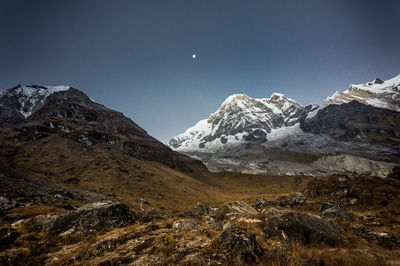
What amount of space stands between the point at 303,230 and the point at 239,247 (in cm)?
551

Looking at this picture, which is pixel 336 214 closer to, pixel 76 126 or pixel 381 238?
pixel 381 238

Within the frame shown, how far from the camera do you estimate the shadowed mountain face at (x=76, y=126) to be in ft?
325

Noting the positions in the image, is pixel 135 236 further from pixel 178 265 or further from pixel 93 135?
pixel 93 135

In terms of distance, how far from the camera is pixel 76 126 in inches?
4473

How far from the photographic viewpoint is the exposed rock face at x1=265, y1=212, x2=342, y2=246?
9.23m

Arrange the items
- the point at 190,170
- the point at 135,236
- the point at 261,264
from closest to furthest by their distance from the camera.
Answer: the point at 261,264
the point at 135,236
the point at 190,170

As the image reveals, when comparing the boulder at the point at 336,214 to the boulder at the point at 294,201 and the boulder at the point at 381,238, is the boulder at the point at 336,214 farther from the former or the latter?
the boulder at the point at 294,201

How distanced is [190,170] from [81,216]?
111 meters

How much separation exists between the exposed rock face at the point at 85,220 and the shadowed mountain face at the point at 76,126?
3514 inches

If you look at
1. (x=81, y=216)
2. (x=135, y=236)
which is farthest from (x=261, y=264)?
(x=81, y=216)

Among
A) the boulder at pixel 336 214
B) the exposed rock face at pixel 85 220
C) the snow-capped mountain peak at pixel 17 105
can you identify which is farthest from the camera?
the snow-capped mountain peak at pixel 17 105

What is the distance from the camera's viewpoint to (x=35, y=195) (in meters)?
22.8

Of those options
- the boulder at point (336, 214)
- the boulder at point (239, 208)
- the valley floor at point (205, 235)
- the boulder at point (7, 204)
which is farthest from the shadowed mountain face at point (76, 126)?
the boulder at point (336, 214)

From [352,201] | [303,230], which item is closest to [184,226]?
[303,230]
